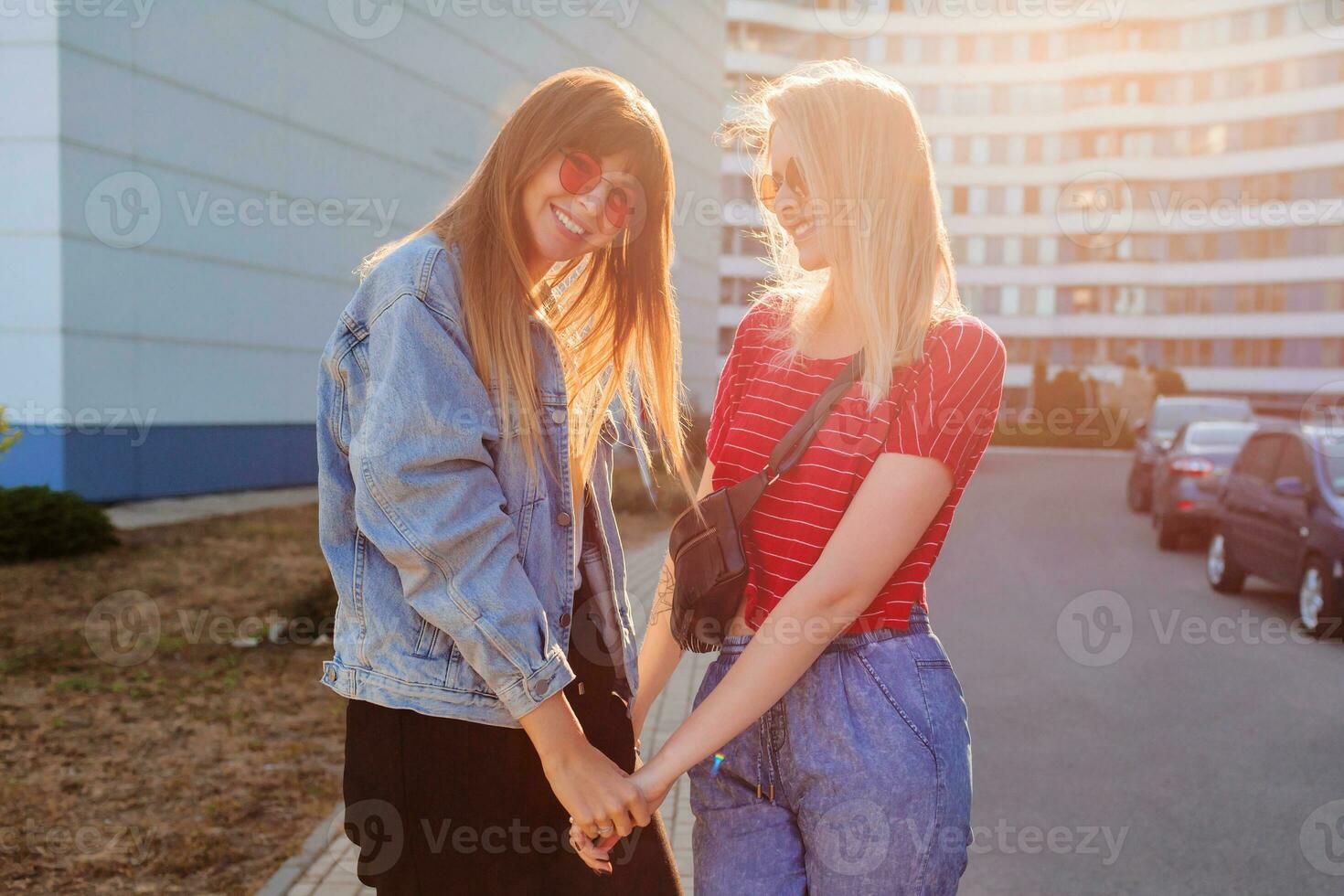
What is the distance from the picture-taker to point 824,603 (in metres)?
1.95

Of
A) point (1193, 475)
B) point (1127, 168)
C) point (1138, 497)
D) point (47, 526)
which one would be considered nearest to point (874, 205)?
point (47, 526)

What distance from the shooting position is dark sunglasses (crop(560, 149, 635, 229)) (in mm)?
2029

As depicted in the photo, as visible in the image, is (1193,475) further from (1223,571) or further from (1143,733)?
(1143,733)

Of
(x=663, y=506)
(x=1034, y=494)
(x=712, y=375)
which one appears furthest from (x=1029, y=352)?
(x=663, y=506)

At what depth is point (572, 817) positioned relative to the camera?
1982 mm

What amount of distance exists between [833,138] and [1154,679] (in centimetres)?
684

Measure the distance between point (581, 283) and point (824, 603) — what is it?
79 centimetres

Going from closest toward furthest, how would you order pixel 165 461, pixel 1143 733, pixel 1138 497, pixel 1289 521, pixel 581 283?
pixel 581 283
pixel 1143 733
pixel 1289 521
pixel 165 461
pixel 1138 497

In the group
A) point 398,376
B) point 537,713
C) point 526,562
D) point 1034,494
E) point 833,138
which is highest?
point 833,138

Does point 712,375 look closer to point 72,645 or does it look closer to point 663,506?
point 663,506

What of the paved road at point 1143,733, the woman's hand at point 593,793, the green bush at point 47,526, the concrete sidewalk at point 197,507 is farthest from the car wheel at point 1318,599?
the concrete sidewalk at point 197,507

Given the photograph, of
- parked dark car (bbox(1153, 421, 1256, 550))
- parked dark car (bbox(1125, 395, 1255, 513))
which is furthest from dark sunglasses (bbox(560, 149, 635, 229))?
parked dark car (bbox(1125, 395, 1255, 513))

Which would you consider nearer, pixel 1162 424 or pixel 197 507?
pixel 197 507

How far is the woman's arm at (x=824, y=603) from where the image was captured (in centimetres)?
194
